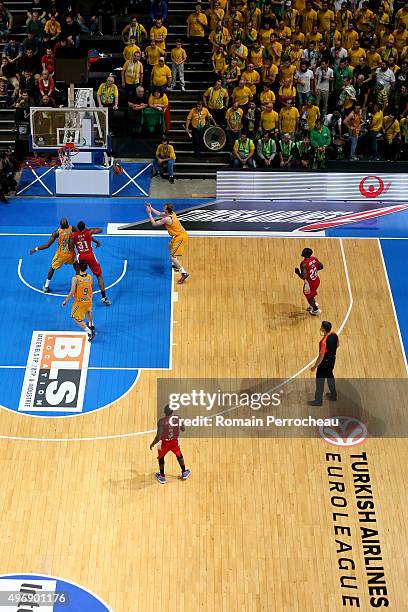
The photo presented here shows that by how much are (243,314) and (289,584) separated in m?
Result: 7.35

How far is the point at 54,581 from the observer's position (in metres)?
15.9

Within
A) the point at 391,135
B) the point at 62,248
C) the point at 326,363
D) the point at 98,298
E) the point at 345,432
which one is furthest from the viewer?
the point at 391,135

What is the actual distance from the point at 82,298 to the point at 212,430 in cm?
375

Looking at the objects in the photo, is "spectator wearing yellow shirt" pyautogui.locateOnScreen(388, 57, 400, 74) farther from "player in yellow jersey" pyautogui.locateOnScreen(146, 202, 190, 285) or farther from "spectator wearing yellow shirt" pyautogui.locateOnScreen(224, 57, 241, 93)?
"player in yellow jersey" pyautogui.locateOnScreen(146, 202, 190, 285)

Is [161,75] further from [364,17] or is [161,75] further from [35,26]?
[364,17]

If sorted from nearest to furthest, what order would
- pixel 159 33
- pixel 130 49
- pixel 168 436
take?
pixel 168 436 < pixel 130 49 < pixel 159 33

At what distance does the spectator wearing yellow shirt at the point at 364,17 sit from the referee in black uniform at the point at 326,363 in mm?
14019

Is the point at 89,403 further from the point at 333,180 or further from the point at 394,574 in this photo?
the point at 333,180

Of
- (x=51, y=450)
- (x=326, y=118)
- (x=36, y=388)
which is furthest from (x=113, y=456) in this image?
(x=326, y=118)

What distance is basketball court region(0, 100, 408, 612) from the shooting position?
16172mm

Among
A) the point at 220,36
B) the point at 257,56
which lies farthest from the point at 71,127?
the point at 257,56

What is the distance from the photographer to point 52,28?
96.0 ft

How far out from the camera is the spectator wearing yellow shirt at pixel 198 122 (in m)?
27.3

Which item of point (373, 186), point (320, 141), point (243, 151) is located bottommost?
point (373, 186)
